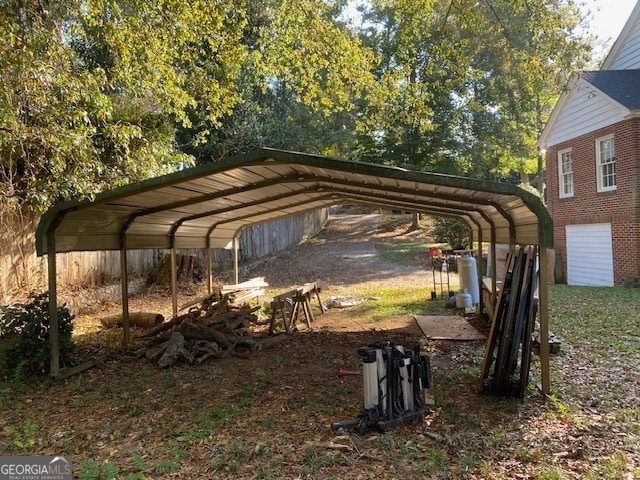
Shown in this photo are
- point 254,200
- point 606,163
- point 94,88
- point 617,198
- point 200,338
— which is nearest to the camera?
point 200,338

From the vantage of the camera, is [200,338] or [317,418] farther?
[200,338]

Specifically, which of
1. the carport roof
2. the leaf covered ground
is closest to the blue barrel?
the carport roof

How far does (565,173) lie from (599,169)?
1937mm

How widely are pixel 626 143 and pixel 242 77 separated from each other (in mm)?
12108

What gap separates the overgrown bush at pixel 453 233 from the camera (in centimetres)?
1958

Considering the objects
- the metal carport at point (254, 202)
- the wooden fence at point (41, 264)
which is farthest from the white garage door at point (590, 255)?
the wooden fence at point (41, 264)

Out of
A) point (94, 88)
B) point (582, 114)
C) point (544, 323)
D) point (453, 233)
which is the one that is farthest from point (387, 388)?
point (453, 233)

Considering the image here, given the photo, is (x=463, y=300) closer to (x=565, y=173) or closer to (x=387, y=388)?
(x=387, y=388)

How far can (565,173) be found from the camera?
1547 centimetres

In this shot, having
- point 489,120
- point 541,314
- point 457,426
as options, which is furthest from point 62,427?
point 489,120

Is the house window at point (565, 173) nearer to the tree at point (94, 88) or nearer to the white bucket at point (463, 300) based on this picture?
the white bucket at point (463, 300)

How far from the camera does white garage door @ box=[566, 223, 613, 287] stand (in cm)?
1334

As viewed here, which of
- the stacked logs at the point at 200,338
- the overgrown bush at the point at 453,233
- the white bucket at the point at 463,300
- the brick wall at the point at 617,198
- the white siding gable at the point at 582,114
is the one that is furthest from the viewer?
the overgrown bush at the point at 453,233

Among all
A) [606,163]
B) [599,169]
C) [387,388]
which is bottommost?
[387,388]
